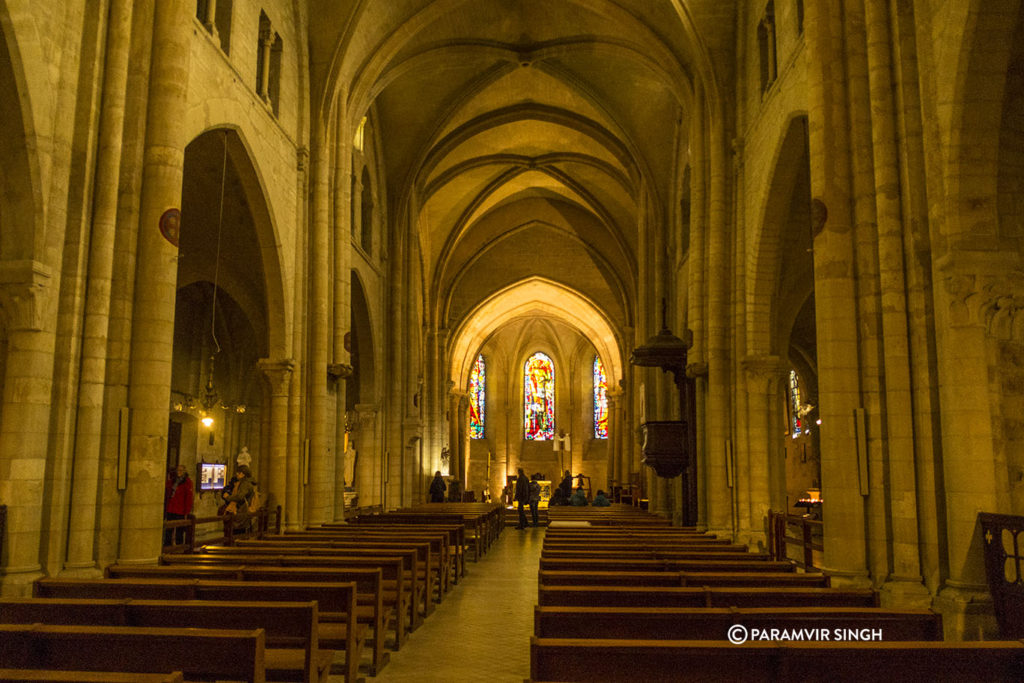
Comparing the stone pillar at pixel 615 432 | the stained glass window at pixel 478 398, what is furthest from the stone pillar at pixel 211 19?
the stained glass window at pixel 478 398

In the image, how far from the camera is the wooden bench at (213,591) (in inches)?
238

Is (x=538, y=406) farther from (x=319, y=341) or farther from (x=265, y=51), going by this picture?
(x=265, y=51)

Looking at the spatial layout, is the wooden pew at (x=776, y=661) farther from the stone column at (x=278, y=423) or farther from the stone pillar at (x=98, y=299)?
the stone column at (x=278, y=423)

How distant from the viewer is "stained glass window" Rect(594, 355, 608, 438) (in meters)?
48.9

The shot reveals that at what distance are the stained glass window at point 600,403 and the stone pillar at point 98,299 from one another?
40216mm

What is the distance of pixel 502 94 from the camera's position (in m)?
25.8

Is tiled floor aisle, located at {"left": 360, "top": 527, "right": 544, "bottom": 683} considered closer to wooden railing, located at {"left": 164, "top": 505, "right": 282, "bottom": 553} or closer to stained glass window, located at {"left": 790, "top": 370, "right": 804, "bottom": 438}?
wooden railing, located at {"left": 164, "top": 505, "right": 282, "bottom": 553}

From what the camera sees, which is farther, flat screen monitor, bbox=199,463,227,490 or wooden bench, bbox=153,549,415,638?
flat screen monitor, bbox=199,463,227,490

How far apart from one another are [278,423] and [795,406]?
1986 centimetres

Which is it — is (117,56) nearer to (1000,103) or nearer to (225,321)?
(1000,103)

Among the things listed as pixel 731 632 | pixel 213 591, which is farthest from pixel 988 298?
pixel 213 591

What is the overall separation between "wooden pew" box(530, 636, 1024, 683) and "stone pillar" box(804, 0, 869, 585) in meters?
5.36

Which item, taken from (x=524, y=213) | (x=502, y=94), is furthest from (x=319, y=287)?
(x=524, y=213)

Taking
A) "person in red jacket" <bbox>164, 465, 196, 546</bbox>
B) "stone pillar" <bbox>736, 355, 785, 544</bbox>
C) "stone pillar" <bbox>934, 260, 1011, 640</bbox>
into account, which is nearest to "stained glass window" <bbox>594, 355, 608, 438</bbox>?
"stone pillar" <bbox>736, 355, 785, 544</bbox>
